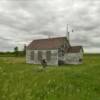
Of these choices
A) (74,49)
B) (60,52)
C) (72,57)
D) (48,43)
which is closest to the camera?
(60,52)

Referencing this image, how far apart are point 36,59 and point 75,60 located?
31.1ft

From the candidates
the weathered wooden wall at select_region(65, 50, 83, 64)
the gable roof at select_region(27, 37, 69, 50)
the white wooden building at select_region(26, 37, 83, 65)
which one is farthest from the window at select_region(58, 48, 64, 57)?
the weathered wooden wall at select_region(65, 50, 83, 64)

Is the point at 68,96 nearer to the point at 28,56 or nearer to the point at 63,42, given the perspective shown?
the point at 63,42

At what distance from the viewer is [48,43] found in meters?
47.8

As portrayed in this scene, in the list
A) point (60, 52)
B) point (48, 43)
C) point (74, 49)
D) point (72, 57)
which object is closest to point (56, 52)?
point (60, 52)

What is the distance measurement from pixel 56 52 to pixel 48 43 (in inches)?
165

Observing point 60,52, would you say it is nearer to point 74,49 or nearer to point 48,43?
point 74,49

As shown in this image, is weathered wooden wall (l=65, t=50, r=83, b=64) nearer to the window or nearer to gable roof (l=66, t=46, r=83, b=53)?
gable roof (l=66, t=46, r=83, b=53)

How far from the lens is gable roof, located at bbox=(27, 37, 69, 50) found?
4564 cm

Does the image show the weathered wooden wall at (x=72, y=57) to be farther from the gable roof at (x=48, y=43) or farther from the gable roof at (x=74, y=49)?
the gable roof at (x=48, y=43)

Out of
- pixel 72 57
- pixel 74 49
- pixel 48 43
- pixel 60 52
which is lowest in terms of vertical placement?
pixel 72 57

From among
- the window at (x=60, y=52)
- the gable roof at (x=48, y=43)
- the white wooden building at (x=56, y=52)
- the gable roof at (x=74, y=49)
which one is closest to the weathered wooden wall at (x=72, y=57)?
the white wooden building at (x=56, y=52)

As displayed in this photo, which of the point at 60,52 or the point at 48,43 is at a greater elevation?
the point at 48,43

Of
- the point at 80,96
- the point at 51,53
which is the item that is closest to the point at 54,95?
the point at 80,96
